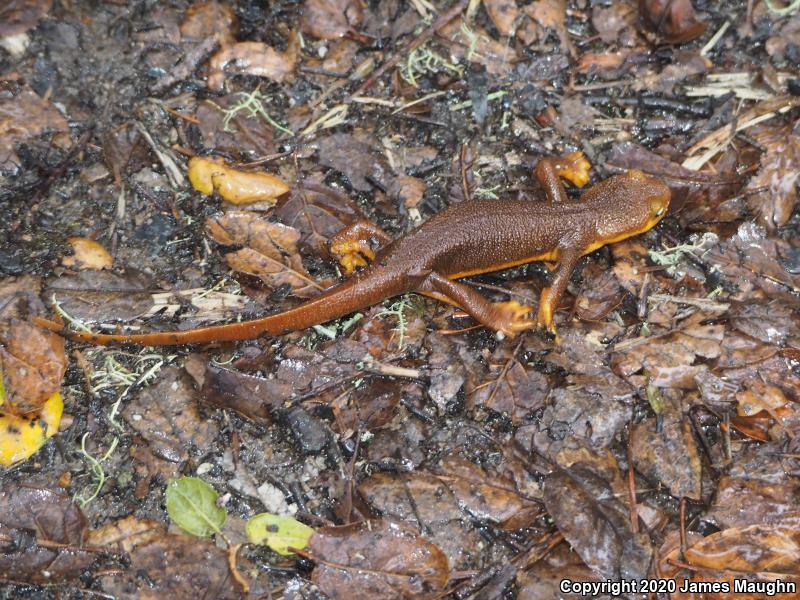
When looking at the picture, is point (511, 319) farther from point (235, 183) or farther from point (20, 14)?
point (20, 14)

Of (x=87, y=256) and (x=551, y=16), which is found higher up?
(x=551, y=16)

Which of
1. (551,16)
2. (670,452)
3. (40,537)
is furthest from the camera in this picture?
(551,16)

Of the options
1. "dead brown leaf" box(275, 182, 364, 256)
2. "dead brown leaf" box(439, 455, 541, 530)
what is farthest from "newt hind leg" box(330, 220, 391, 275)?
"dead brown leaf" box(439, 455, 541, 530)

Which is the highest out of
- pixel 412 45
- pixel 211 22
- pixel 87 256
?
pixel 211 22

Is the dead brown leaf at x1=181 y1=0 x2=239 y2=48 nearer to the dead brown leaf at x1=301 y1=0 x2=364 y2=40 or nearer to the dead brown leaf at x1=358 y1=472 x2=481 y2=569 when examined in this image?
the dead brown leaf at x1=301 y1=0 x2=364 y2=40

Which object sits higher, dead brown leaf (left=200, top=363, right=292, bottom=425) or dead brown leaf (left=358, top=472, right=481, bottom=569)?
dead brown leaf (left=200, top=363, right=292, bottom=425)

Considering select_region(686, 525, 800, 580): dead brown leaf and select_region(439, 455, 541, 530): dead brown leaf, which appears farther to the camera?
select_region(439, 455, 541, 530): dead brown leaf

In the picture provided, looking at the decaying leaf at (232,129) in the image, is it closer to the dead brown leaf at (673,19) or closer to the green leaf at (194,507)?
the green leaf at (194,507)

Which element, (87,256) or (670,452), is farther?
(87,256)

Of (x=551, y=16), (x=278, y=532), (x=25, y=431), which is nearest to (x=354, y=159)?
(x=551, y=16)
